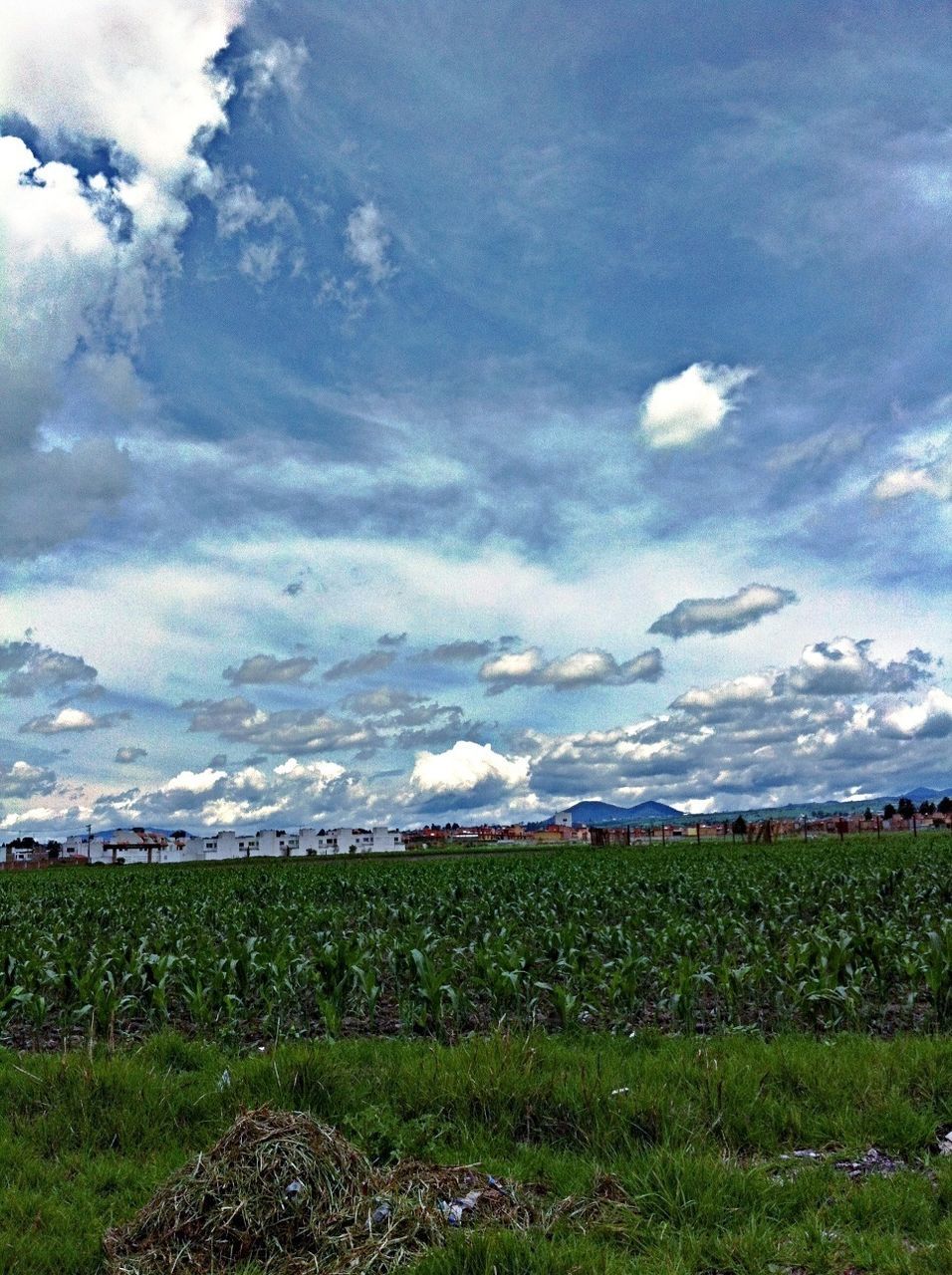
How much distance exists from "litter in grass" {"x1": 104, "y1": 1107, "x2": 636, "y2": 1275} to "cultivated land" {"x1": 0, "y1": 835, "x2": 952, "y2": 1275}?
32cm

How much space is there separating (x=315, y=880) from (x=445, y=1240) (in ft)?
121

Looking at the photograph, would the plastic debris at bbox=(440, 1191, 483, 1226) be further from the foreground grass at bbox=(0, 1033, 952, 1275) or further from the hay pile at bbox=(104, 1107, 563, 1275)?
the foreground grass at bbox=(0, 1033, 952, 1275)

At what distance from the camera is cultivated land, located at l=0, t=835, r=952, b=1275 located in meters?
6.53

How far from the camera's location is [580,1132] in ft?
27.0

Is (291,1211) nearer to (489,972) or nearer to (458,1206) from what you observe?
(458,1206)

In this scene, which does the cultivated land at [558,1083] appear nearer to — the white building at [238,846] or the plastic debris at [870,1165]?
the plastic debris at [870,1165]

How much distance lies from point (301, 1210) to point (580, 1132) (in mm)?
2853

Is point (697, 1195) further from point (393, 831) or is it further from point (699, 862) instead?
point (393, 831)

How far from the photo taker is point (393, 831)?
133750 millimetres

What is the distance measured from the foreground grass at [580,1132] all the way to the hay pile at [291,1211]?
0.42 meters

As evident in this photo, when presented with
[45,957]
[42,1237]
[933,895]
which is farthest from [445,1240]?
[933,895]

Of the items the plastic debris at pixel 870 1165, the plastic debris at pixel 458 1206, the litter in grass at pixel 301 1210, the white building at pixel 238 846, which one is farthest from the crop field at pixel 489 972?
the white building at pixel 238 846

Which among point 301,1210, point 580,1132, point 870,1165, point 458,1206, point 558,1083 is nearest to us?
point 301,1210

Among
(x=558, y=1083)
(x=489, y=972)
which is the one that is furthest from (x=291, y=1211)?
(x=489, y=972)
